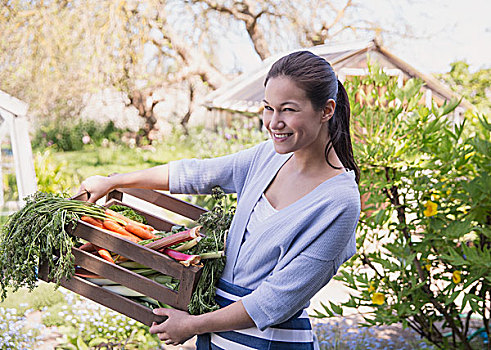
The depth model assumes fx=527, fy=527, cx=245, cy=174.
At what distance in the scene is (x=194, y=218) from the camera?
1.55 meters

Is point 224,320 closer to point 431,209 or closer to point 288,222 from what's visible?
point 288,222

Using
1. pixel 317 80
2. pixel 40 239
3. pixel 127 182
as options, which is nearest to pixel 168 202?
pixel 127 182

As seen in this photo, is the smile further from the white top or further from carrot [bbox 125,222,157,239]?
carrot [bbox 125,222,157,239]

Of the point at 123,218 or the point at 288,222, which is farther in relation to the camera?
the point at 123,218

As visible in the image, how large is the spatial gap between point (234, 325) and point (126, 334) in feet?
7.49

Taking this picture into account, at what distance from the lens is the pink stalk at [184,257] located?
1.20 m

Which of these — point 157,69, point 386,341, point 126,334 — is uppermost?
point 157,69

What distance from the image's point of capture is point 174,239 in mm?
1234

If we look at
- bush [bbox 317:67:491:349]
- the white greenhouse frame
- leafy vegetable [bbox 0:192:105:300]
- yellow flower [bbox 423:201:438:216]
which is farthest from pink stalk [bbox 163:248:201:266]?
the white greenhouse frame

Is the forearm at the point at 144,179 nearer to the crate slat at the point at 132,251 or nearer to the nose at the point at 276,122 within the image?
the crate slat at the point at 132,251

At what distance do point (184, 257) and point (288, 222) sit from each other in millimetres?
252

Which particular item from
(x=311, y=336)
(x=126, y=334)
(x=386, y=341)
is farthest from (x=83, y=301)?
(x=311, y=336)

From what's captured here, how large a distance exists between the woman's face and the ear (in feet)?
0.04

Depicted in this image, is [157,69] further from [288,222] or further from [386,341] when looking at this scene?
[288,222]
